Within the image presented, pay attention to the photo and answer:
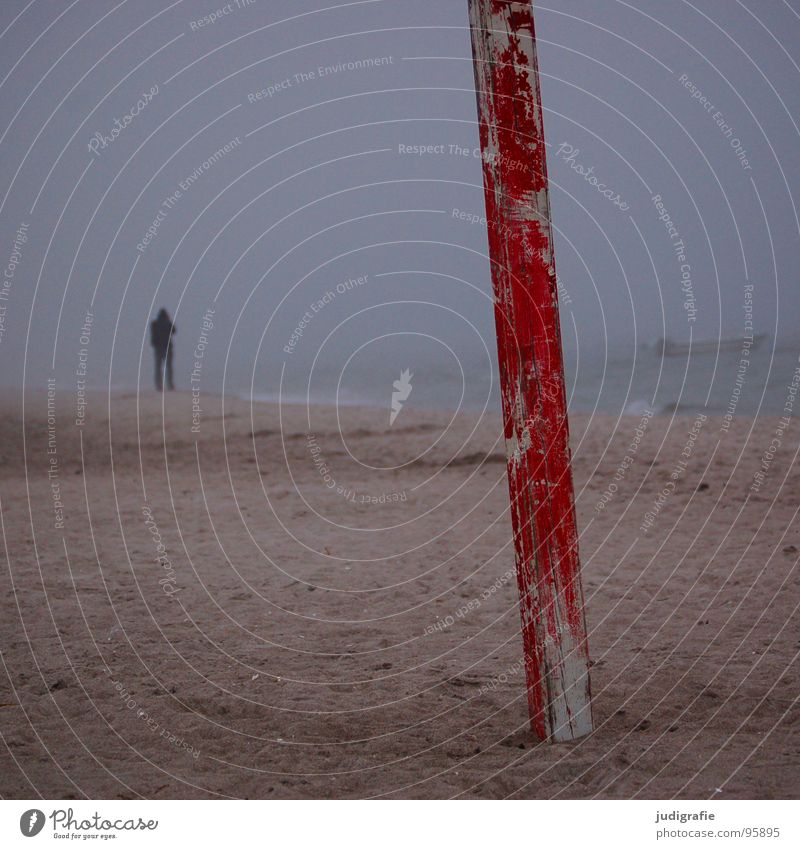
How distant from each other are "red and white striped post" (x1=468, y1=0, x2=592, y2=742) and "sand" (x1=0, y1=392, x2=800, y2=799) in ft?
1.15

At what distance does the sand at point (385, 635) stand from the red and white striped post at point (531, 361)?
0.35 m

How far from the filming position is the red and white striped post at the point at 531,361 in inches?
122

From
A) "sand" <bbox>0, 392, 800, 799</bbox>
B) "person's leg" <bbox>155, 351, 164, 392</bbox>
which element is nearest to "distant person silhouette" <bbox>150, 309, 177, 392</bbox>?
"person's leg" <bbox>155, 351, 164, 392</bbox>

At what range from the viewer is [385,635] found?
491 cm

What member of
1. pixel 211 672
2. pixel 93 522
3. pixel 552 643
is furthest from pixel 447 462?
pixel 552 643

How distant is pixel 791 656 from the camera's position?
4230mm

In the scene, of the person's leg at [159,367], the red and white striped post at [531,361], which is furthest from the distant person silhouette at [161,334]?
the red and white striped post at [531,361]

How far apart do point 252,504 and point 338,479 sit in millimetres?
1413

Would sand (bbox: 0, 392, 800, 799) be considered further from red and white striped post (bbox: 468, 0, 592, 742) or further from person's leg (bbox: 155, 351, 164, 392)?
person's leg (bbox: 155, 351, 164, 392)

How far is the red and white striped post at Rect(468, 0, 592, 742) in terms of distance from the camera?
309cm

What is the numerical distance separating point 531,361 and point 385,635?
2.29 m

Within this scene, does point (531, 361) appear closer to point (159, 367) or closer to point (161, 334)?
point (161, 334)

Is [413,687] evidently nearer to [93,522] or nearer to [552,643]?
[552,643]
